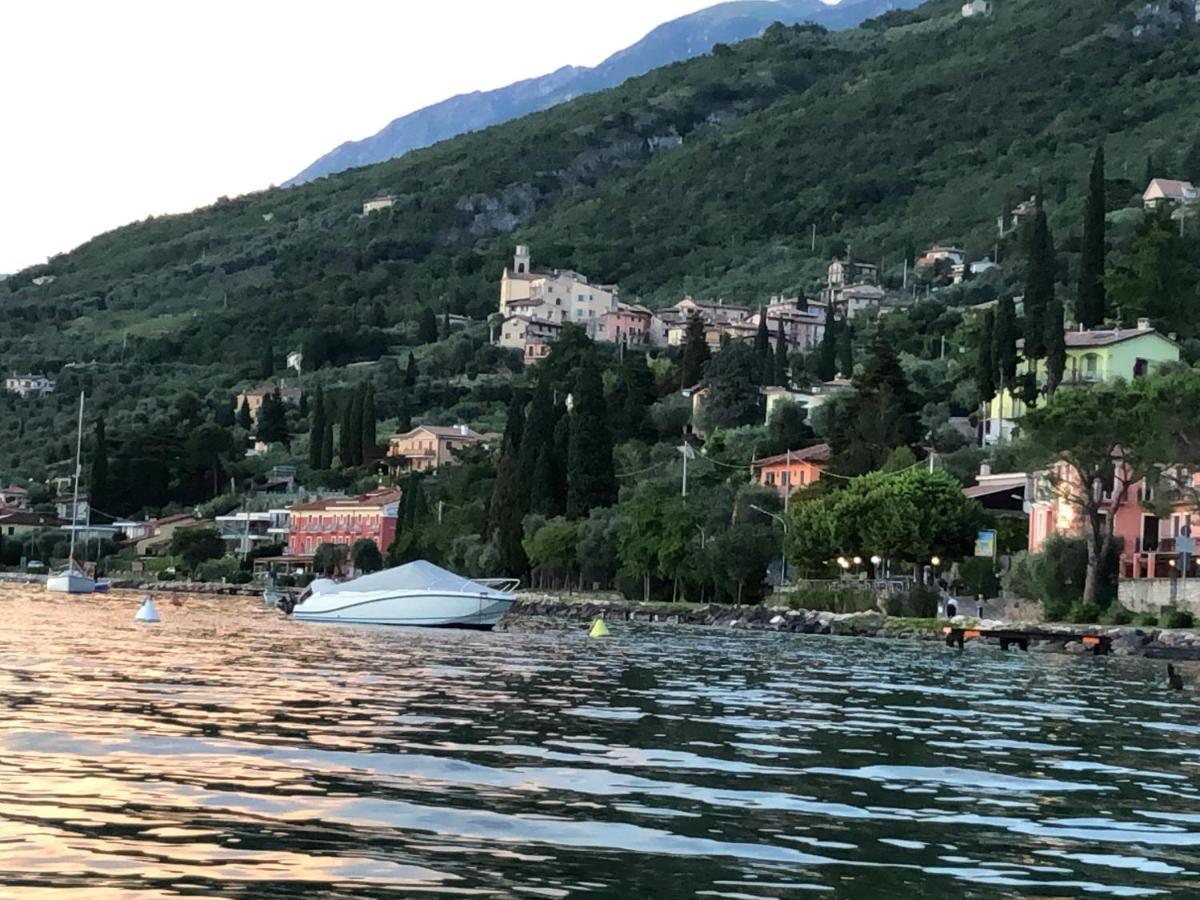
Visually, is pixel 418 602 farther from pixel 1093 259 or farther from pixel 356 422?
pixel 356 422

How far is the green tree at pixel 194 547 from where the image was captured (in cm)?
14650

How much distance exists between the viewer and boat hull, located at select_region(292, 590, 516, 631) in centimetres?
6147

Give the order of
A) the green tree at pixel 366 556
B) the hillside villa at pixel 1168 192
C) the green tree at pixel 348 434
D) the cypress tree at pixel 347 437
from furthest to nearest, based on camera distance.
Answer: the hillside villa at pixel 1168 192 → the cypress tree at pixel 347 437 → the green tree at pixel 348 434 → the green tree at pixel 366 556

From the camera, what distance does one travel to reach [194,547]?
14725cm

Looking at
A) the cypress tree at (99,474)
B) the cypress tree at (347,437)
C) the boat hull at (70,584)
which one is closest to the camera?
the boat hull at (70,584)

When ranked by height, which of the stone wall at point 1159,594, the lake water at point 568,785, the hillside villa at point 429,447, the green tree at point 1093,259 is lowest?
the lake water at point 568,785

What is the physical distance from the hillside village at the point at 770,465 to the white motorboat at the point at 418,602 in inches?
837

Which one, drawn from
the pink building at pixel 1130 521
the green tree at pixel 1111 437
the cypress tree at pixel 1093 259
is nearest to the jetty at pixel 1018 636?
the green tree at pixel 1111 437

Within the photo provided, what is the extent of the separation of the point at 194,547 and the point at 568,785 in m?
135

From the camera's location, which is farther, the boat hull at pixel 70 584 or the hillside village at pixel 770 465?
the boat hull at pixel 70 584

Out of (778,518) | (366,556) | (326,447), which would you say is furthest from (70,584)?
(326,447)

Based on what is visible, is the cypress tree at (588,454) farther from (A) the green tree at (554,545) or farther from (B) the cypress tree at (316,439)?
(B) the cypress tree at (316,439)

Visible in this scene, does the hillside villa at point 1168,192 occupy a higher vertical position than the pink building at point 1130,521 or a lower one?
higher

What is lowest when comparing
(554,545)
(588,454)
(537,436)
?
(554,545)
